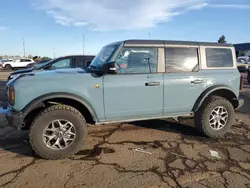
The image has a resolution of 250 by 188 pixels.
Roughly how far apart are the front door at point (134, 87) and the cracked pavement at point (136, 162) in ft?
2.18

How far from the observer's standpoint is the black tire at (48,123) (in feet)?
12.5

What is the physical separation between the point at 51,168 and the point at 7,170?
621 mm

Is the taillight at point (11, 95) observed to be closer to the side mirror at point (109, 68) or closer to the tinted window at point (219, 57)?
the side mirror at point (109, 68)

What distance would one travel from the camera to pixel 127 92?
4.27m

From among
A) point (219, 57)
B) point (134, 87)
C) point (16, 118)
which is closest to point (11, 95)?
point (16, 118)

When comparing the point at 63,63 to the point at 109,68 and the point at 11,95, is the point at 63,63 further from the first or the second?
the point at 109,68

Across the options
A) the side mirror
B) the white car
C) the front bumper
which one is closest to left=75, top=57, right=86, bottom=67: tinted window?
the side mirror

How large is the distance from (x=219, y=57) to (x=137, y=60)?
1.83 m

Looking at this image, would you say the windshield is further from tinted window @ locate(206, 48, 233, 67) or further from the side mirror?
tinted window @ locate(206, 48, 233, 67)

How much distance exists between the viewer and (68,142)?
400 cm

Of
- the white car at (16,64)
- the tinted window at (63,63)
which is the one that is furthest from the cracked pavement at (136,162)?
the white car at (16,64)

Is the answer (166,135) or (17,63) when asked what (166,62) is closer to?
(166,135)

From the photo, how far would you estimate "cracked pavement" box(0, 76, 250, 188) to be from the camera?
3250 mm

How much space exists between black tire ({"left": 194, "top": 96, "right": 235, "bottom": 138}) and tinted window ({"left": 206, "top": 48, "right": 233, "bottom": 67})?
2.29ft
